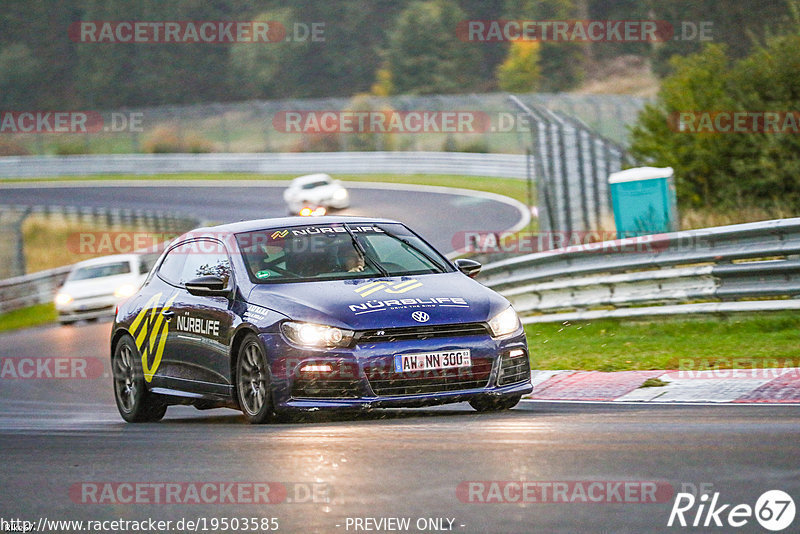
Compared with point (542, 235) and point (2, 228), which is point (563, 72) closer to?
point (2, 228)

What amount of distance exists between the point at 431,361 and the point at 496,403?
0.79 meters

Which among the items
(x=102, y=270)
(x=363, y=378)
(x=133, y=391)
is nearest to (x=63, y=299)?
(x=102, y=270)

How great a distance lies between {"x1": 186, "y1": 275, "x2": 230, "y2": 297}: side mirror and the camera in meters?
10.0

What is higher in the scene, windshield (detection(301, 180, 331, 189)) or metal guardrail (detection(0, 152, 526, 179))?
metal guardrail (detection(0, 152, 526, 179))

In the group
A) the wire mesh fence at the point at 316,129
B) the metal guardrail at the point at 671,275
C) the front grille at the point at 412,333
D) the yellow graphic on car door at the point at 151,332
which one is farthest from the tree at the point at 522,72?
the front grille at the point at 412,333

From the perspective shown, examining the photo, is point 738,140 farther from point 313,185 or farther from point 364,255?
point 313,185

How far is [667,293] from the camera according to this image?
48.3ft

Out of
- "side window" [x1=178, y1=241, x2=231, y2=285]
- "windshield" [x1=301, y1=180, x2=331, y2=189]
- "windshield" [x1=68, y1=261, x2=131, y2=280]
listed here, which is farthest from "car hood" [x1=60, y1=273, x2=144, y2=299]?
"windshield" [x1=301, y1=180, x2=331, y2=189]

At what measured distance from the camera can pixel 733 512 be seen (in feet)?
18.6

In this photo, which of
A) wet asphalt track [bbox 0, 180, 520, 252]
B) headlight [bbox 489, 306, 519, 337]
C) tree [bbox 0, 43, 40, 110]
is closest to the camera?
headlight [bbox 489, 306, 519, 337]

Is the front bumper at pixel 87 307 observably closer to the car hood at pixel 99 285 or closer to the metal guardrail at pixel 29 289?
the car hood at pixel 99 285

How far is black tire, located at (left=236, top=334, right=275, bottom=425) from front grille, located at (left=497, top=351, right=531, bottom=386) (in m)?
1.56

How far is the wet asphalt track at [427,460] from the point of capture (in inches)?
234

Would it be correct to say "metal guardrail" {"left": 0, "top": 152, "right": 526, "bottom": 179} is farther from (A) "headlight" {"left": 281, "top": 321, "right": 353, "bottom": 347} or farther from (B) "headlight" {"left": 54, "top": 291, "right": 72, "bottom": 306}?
(A) "headlight" {"left": 281, "top": 321, "right": 353, "bottom": 347}
